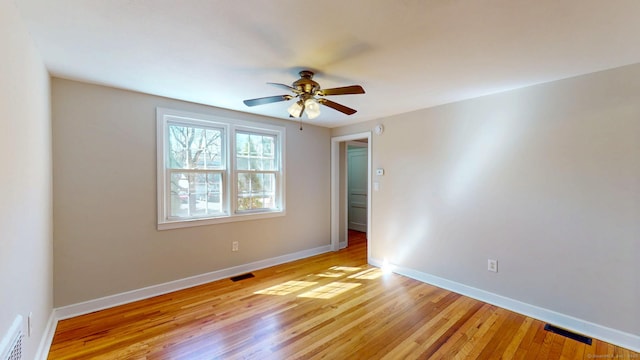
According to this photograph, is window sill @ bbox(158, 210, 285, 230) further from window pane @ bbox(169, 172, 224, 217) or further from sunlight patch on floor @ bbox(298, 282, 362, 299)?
sunlight patch on floor @ bbox(298, 282, 362, 299)

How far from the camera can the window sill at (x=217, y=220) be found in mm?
3090

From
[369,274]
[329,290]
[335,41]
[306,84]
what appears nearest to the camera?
[335,41]

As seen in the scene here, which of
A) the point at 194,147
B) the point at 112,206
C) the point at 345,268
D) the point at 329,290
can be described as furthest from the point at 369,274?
the point at 112,206

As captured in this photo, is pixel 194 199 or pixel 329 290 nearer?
pixel 329 290

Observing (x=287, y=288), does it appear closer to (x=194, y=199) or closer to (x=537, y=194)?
(x=194, y=199)

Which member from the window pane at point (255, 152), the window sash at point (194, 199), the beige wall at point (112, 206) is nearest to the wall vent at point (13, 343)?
the beige wall at point (112, 206)

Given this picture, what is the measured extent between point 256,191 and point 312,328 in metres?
2.12

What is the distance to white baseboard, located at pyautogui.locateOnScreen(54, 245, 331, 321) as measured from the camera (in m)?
2.55

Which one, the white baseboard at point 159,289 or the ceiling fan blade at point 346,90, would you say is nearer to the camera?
the ceiling fan blade at point 346,90

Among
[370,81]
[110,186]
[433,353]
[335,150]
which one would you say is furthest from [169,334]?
[335,150]

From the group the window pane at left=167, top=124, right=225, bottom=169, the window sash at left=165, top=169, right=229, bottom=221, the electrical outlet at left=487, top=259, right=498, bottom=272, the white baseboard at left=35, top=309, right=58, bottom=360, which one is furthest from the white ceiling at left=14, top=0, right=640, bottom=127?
the white baseboard at left=35, top=309, right=58, bottom=360

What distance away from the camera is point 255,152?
392 centimetres

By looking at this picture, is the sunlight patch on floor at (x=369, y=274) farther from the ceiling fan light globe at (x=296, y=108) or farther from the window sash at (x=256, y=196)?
the ceiling fan light globe at (x=296, y=108)

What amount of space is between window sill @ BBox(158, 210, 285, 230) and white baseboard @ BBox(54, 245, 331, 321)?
63 centimetres
